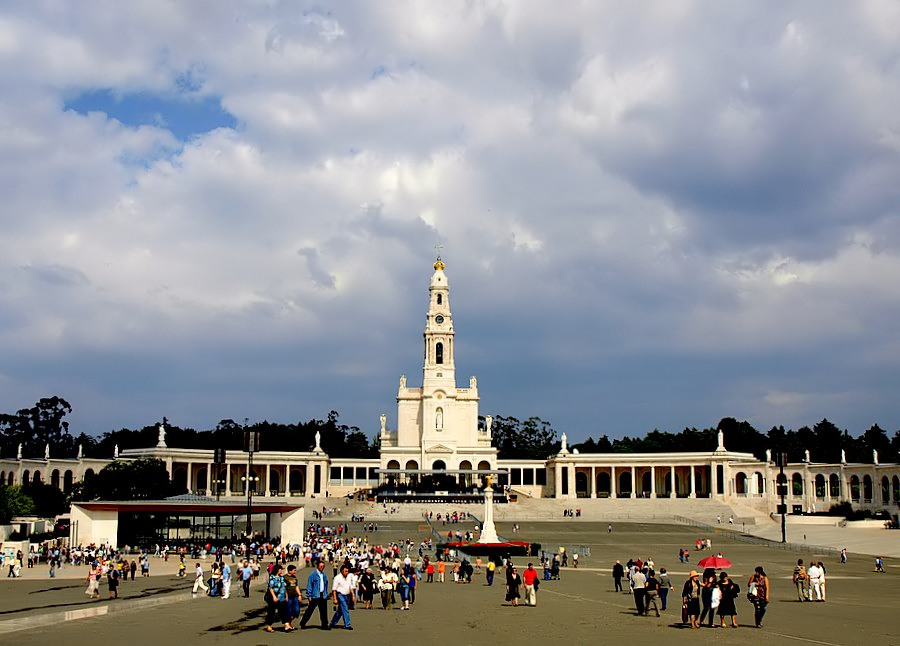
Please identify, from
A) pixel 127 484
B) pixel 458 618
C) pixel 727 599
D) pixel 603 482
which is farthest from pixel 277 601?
pixel 603 482

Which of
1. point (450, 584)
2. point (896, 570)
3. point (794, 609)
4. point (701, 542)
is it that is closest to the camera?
point (794, 609)

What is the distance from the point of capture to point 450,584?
36.6m

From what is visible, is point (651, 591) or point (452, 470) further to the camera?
point (452, 470)

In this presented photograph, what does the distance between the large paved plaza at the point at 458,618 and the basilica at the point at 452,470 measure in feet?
206

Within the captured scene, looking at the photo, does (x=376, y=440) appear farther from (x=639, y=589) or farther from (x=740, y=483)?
(x=639, y=589)

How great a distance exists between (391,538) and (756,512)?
44649 mm

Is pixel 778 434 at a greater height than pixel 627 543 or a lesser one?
greater

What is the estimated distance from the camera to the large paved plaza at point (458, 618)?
20016 mm

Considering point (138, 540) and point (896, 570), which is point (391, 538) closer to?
point (138, 540)

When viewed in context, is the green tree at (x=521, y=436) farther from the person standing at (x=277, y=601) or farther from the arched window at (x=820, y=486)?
the person standing at (x=277, y=601)

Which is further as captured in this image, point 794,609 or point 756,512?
point 756,512

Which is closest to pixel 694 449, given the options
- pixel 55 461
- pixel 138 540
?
pixel 55 461

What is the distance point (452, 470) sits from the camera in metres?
103

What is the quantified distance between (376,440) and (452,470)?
4863 cm
